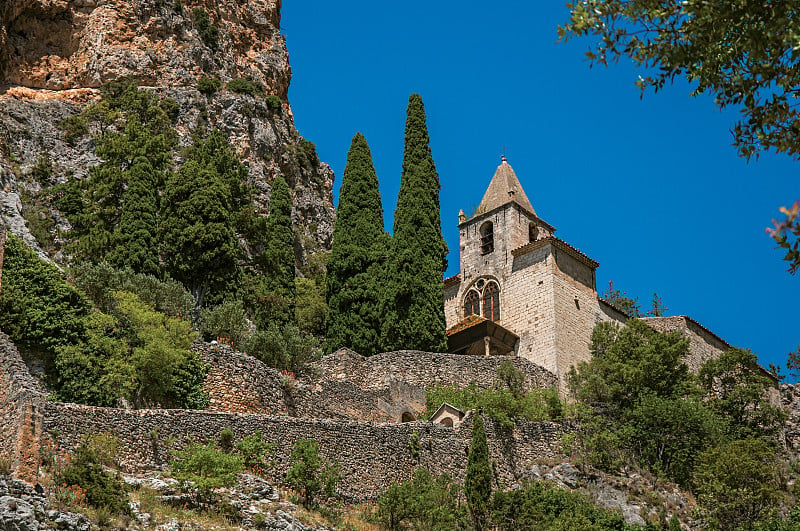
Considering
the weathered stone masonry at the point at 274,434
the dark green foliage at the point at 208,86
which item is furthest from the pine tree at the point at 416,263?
the dark green foliage at the point at 208,86

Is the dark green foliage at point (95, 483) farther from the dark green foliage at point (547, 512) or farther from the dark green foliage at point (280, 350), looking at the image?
the dark green foliage at point (280, 350)

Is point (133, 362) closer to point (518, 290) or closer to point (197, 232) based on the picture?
point (197, 232)

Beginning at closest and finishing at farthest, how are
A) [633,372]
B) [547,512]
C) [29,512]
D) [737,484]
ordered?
1. [29,512]
2. [547,512]
3. [737,484]
4. [633,372]

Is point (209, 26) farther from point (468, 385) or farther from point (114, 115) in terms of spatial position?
point (468, 385)

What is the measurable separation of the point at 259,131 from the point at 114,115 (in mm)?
9055

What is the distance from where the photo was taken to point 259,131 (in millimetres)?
57406

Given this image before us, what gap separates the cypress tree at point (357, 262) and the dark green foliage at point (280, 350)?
495cm

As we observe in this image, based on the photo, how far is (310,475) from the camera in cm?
2505

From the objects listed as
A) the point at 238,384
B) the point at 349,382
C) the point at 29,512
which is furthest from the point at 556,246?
the point at 29,512

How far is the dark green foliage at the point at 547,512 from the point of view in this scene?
2603cm

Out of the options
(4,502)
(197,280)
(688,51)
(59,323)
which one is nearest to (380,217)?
(197,280)

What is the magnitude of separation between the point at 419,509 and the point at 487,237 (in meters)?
23.1

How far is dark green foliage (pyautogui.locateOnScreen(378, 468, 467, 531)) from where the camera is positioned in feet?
81.5

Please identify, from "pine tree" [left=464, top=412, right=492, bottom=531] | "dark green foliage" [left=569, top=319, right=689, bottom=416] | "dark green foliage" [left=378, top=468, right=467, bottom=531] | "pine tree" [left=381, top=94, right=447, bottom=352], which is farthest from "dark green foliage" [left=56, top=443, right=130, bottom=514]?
"dark green foliage" [left=569, top=319, right=689, bottom=416]
